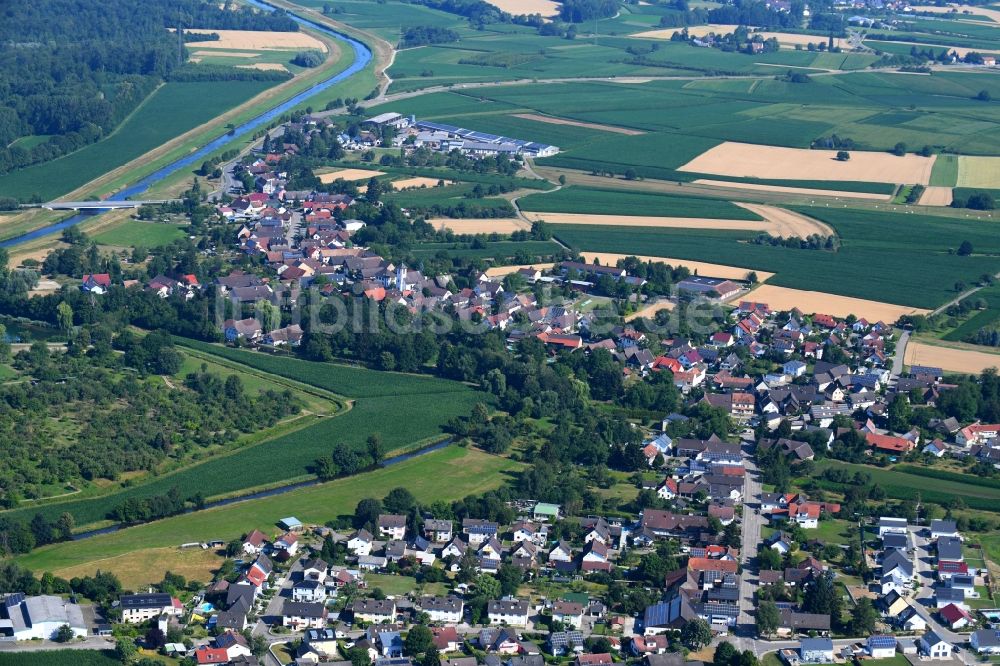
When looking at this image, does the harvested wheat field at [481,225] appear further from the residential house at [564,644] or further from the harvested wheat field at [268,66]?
the harvested wheat field at [268,66]

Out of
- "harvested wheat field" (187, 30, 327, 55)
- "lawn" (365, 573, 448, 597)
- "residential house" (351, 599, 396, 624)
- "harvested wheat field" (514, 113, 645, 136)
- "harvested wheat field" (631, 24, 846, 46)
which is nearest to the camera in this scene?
"residential house" (351, 599, 396, 624)

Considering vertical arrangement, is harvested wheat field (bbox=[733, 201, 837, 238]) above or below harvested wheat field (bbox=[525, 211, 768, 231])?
above

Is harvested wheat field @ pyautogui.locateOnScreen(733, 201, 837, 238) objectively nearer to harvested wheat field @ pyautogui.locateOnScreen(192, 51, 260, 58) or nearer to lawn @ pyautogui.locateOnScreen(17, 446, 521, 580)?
lawn @ pyautogui.locateOnScreen(17, 446, 521, 580)

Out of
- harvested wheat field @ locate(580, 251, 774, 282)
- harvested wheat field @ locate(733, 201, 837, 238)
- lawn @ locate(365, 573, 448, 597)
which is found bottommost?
lawn @ locate(365, 573, 448, 597)

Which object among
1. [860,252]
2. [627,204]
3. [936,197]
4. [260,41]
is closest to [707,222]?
[627,204]

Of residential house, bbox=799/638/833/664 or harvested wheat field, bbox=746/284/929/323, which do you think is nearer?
residential house, bbox=799/638/833/664

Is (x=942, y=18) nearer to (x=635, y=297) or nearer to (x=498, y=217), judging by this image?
(x=498, y=217)

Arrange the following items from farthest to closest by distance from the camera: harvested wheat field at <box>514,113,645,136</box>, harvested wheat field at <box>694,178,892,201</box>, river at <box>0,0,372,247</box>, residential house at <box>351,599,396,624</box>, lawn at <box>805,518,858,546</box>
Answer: harvested wheat field at <box>514,113,645,136</box>, harvested wheat field at <box>694,178,892,201</box>, river at <box>0,0,372,247</box>, lawn at <box>805,518,858,546</box>, residential house at <box>351,599,396,624</box>

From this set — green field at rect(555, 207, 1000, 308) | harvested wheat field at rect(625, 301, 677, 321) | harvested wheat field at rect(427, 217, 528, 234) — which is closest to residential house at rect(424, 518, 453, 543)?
harvested wheat field at rect(625, 301, 677, 321)
